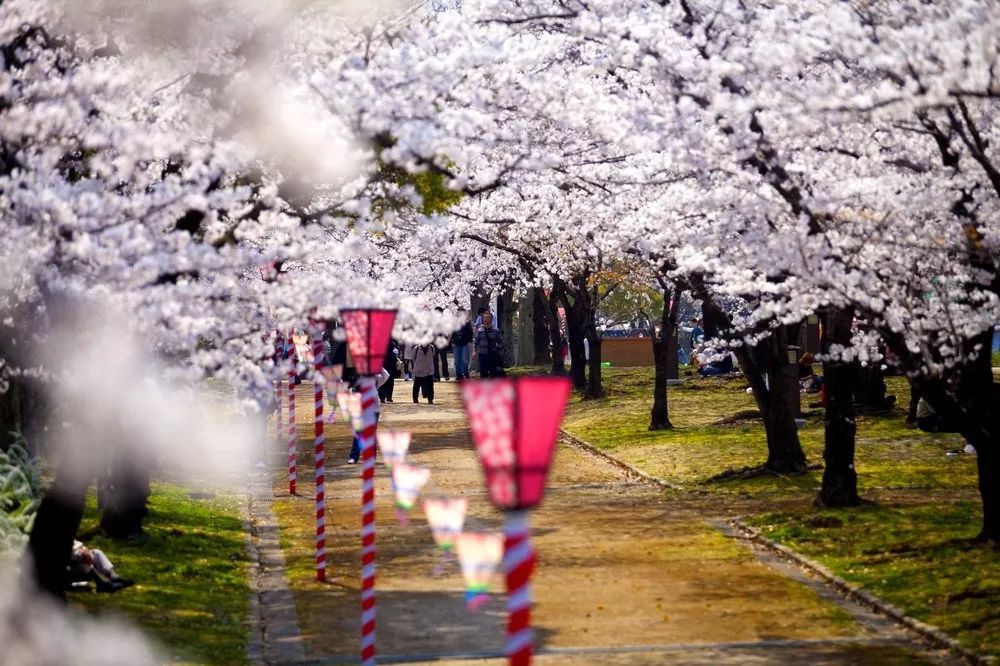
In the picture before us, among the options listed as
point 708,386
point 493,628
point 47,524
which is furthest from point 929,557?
point 708,386

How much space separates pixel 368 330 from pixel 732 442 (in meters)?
13.1

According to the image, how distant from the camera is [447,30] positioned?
12438 mm

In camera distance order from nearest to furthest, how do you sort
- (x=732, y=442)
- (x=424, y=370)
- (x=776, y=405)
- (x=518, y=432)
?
1. (x=518, y=432)
2. (x=776, y=405)
3. (x=732, y=442)
4. (x=424, y=370)

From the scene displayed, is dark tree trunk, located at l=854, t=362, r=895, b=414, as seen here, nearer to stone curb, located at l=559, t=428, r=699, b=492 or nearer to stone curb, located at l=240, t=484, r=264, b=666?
stone curb, located at l=559, t=428, r=699, b=492

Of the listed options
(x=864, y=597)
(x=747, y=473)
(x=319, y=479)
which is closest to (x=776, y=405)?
(x=747, y=473)

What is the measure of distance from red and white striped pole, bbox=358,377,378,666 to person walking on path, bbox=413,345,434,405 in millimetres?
24224

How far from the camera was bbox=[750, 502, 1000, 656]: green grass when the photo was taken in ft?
37.6

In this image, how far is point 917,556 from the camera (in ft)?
45.5

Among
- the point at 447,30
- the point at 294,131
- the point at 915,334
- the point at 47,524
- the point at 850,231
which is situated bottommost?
the point at 47,524

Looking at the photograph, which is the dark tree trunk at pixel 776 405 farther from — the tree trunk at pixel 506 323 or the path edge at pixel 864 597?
the tree trunk at pixel 506 323

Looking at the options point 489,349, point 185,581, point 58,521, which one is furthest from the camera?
point 489,349

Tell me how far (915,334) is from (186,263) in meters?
5.93

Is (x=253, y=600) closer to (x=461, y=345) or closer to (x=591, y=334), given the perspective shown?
(x=591, y=334)

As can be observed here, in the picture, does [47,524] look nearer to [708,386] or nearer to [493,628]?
[493,628]
